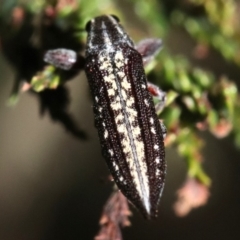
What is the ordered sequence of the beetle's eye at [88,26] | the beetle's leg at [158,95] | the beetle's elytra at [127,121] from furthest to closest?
the beetle's eye at [88,26]
the beetle's leg at [158,95]
the beetle's elytra at [127,121]

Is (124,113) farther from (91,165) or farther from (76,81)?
(91,165)

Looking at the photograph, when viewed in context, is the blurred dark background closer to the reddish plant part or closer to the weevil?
the weevil

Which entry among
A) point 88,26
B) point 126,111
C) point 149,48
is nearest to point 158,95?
point 126,111

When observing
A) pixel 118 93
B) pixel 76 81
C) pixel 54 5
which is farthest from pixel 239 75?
pixel 54 5

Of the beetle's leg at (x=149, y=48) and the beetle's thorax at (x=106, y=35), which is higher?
the beetle's thorax at (x=106, y=35)

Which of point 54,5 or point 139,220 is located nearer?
point 54,5

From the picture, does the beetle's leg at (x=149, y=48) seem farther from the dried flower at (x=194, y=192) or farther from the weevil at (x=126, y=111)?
the dried flower at (x=194, y=192)

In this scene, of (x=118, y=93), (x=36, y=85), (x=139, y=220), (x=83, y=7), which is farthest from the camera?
(x=139, y=220)

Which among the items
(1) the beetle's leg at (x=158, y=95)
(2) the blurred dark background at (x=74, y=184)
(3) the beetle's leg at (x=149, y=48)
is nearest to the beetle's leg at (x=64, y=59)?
(3) the beetle's leg at (x=149, y=48)
